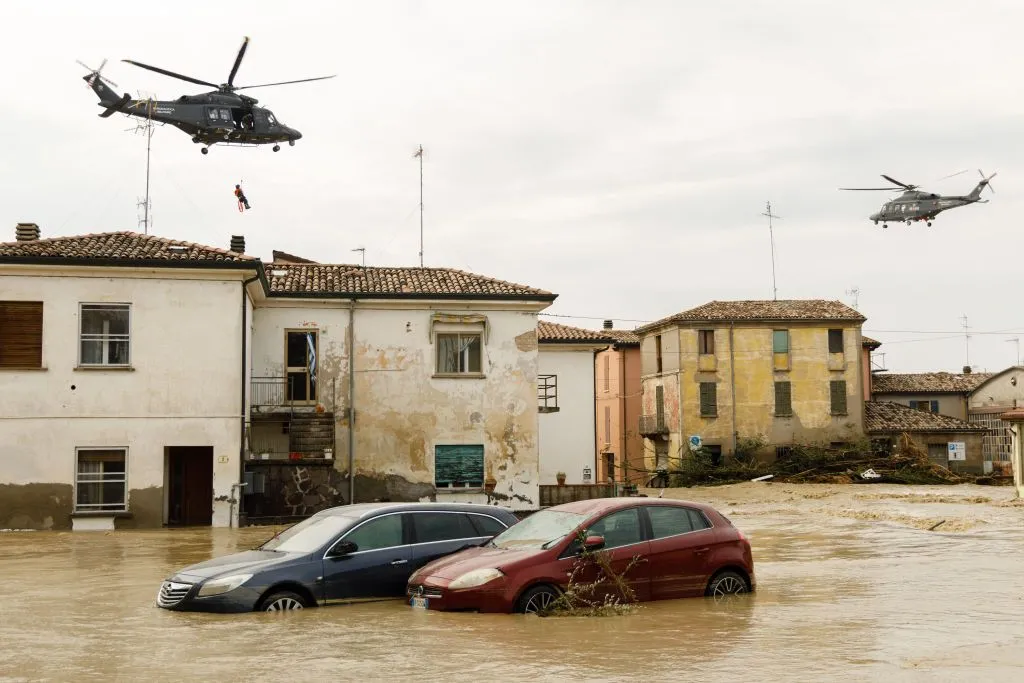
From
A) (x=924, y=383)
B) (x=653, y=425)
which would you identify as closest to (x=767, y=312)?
(x=653, y=425)

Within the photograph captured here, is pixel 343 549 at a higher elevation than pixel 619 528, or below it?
below

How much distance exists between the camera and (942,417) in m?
61.6

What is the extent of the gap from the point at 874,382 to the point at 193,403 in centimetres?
4792

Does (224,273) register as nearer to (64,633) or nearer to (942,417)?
(64,633)

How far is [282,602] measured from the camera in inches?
512

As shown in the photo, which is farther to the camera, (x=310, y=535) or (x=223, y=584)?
(x=310, y=535)

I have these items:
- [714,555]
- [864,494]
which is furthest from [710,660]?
[864,494]

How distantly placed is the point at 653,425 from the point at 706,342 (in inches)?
224

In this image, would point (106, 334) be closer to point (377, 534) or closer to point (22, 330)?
point (22, 330)

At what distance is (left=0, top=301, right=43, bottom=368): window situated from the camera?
28.1 meters

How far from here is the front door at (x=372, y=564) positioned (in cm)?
1337

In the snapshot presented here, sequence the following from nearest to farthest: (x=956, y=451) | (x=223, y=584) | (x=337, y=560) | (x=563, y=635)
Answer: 1. (x=563, y=635)
2. (x=223, y=584)
3. (x=337, y=560)
4. (x=956, y=451)

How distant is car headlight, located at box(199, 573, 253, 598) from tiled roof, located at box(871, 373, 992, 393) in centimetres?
5819

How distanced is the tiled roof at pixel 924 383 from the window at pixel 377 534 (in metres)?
56.5
